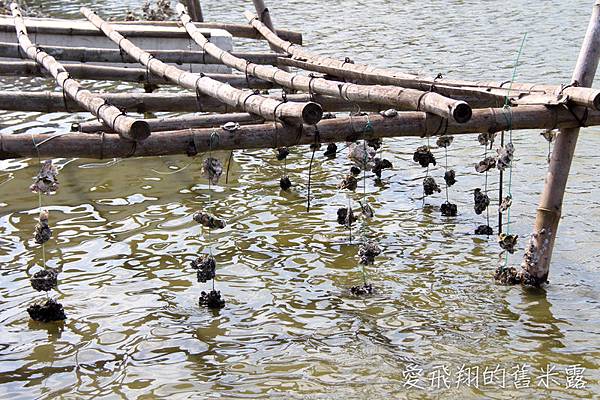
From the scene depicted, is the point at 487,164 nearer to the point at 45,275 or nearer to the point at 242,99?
the point at 242,99

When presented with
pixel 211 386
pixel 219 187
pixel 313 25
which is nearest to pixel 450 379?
pixel 211 386

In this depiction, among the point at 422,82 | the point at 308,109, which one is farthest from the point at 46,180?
the point at 422,82

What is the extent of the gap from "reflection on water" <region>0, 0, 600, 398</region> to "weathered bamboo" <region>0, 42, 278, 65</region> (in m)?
0.99

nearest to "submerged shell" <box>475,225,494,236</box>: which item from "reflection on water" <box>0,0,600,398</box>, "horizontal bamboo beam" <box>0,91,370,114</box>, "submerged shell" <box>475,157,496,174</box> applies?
"reflection on water" <box>0,0,600,398</box>

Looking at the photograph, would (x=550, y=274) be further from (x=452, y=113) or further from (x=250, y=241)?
(x=250, y=241)

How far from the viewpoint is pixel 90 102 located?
227 inches

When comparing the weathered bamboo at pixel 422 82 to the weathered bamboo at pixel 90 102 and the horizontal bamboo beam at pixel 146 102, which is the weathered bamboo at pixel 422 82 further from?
the weathered bamboo at pixel 90 102

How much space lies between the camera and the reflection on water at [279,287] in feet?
16.0

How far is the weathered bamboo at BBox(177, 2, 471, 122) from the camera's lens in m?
4.98

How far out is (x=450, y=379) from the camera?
471 centimetres

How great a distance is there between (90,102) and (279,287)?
5.73ft

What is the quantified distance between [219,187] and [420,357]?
367cm

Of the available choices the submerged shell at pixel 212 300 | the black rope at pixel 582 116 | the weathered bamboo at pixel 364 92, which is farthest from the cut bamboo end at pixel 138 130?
the black rope at pixel 582 116

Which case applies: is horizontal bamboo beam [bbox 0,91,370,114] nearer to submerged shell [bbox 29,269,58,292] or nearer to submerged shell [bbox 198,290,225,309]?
submerged shell [bbox 198,290,225,309]
